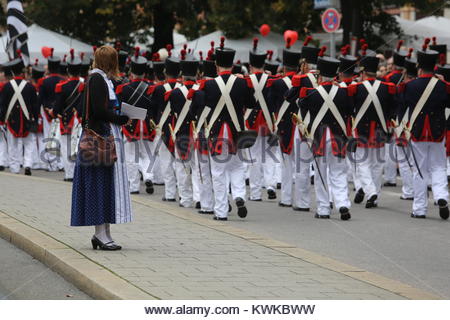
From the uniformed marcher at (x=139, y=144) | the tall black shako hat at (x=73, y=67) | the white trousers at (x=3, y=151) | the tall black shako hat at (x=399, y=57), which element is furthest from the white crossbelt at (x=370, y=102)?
the white trousers at (x=3, y=151)

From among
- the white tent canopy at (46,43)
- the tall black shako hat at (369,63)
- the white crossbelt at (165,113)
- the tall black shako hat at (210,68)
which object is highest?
the white tent canopy at (46,43)

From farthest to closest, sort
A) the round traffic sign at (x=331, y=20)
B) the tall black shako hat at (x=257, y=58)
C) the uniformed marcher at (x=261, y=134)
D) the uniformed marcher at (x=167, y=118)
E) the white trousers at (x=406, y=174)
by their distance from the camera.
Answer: the round traffic sign at (x=331, y=20), the white trousers at (x=406, y=174), the uniformed marcher at (x=167, y=118), the uniformed marcher at (x=261, y=134), the tall black shako hat at (x=257, y=58)

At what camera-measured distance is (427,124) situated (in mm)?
13719

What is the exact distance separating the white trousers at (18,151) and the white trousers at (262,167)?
5.03 meters

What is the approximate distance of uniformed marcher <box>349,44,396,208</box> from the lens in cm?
1480

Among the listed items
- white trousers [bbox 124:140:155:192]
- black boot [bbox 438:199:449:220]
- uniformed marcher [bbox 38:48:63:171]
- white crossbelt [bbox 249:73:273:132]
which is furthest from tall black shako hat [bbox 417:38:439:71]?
uniformed marcher [bbox 38:48:63:171]

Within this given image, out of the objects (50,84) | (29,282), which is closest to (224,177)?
(29,282)

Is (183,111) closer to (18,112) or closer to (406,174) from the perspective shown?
(406,174)

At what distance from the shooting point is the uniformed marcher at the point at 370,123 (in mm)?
14797

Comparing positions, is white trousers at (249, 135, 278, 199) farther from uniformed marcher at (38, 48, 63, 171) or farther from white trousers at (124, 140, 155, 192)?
uniformed marcher at (38, 48, 63, 171)

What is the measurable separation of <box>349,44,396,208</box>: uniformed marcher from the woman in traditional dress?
5336 millimetres

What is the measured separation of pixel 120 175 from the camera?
965cm

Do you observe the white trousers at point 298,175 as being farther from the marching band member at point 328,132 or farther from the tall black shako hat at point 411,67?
the tall black shako hat at point 411,67

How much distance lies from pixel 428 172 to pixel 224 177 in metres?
2.67
